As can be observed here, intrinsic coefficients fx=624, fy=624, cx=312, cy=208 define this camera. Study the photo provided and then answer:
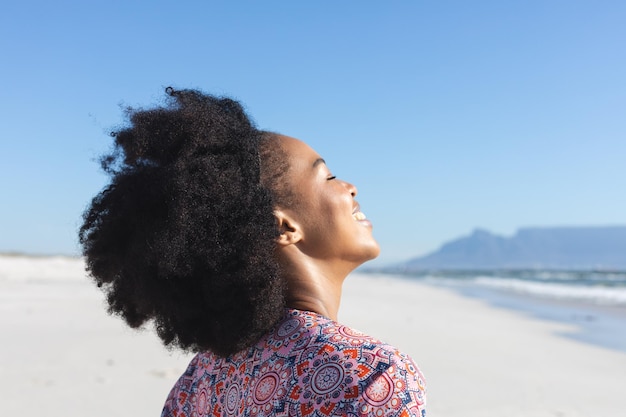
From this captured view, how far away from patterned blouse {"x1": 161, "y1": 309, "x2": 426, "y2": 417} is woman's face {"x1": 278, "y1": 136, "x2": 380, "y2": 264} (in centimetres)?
25

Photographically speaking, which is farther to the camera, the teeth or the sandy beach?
the sandy beach

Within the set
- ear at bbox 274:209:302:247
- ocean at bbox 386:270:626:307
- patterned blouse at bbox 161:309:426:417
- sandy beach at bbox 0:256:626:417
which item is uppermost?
ear at bbox 274:209:302:247

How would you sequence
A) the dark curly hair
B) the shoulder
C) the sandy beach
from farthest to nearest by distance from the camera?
the sandy beach
the dark curly hair
the shoulder

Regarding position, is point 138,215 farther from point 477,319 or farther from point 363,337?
point 477,319

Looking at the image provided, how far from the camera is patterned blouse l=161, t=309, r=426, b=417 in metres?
1.29

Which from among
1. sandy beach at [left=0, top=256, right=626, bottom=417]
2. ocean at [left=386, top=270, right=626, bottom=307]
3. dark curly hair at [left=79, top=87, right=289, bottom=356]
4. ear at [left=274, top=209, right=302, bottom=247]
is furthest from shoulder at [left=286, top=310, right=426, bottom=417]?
ocean at [left=386, top=270, right=626, bottom=307]

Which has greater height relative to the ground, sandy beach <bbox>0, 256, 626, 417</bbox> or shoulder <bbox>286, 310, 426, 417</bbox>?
shoulder <bbox>286, 310, 426, 417</bbox>

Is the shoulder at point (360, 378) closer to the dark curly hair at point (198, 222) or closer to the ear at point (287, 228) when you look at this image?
the dark curly hair at point (198, 222)

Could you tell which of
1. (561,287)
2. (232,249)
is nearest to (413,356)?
(232,249)

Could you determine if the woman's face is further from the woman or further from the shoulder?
the shoulder

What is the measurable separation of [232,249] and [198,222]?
0.11 metres

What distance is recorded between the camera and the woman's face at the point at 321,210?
177 cm

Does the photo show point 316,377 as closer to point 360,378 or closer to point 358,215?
point 360,378

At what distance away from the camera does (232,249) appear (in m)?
1.64
